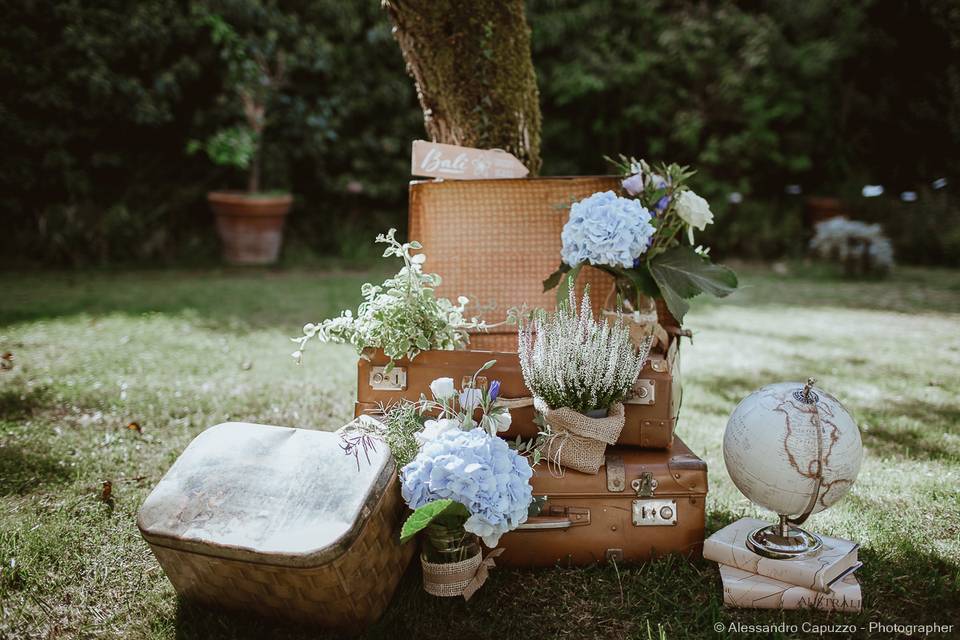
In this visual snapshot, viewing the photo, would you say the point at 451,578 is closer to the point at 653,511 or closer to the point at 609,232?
the point at 653,511

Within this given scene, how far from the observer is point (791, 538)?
2068 millimetres

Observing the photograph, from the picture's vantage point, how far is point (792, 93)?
895 cm

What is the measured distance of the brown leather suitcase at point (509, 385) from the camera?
7.45 ft

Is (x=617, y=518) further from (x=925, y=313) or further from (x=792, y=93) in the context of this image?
(x=792, y=93)

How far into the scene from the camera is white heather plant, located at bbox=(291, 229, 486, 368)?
2.36 meters

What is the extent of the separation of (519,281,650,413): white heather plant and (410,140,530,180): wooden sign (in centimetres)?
124

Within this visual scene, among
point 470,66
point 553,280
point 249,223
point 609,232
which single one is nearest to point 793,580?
point 609,232

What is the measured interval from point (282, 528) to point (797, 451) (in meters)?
1.32

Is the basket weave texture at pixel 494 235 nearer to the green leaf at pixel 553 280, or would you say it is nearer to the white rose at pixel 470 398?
the green leaf at pixel 553 280

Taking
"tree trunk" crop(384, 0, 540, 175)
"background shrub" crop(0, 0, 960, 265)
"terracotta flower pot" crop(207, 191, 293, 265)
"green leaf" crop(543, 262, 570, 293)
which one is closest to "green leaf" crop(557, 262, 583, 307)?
"green leaf" crop(543, 262, 570, 293)

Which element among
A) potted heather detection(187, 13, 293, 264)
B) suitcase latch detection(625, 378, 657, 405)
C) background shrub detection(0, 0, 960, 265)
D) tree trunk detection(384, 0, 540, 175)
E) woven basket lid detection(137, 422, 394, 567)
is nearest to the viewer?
woven basket lid detection(137, 422, 394, 567)

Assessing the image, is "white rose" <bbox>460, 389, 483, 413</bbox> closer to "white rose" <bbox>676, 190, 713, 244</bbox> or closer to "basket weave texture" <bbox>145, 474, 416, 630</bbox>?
"basket weave texture" <bbox>145, 474, 416, 630</bbox>

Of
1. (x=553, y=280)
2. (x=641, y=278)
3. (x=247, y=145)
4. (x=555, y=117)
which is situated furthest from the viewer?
(x=555, y=117)

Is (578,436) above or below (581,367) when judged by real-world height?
below
